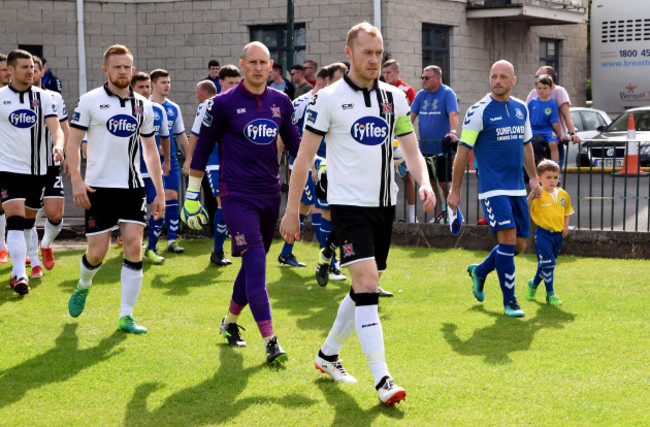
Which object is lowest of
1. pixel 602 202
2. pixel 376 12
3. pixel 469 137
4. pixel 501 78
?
pixel 602 202

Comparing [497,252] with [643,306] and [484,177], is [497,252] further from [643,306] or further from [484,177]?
[643,306]

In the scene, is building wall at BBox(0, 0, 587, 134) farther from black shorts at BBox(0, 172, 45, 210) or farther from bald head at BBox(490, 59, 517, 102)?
bald head at BBox(490, 59, 517, 102)

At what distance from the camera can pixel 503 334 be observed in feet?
22.7

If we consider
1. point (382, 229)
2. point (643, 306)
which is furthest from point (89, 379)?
point (643, 306)

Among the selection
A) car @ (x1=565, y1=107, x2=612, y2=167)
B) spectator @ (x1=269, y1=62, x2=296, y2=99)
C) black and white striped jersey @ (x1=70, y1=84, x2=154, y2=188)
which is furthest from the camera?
car @ (x1=565, y1=107, x2=612, y2=167)

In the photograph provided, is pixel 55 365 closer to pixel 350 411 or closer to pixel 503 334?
pixel 350 411

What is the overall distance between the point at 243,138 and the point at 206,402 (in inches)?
76.7

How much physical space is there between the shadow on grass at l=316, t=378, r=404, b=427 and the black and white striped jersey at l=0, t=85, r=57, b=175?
463 centimetres

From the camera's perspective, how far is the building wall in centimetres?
2334

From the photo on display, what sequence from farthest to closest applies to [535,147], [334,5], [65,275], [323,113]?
[334,5] < [535,147] < [65,275] < [323,113]

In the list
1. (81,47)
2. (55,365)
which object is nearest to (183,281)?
(55,365)

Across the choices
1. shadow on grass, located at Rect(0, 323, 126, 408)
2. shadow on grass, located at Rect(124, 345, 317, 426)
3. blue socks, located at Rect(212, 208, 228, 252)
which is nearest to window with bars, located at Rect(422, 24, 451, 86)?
blue socks, located at Rect(212, 208, 228, 252)

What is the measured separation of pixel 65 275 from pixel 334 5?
15.2 metres

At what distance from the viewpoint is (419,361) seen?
6059mm
